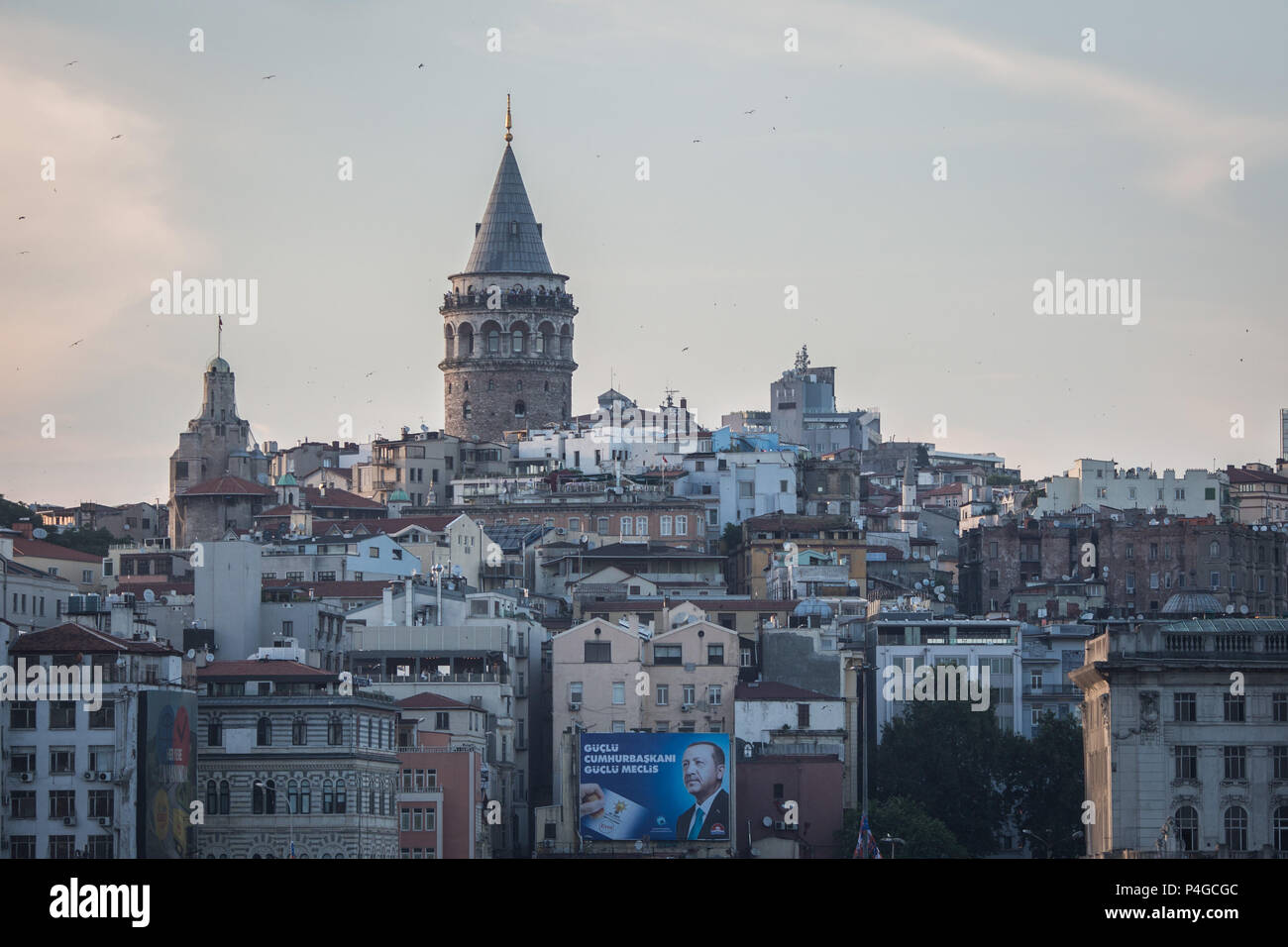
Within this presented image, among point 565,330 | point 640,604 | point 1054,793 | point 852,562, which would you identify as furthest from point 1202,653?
point 565,330

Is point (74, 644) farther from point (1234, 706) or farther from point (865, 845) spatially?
point (1234, 706)

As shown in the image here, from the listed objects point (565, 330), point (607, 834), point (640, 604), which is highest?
point (565, 330)

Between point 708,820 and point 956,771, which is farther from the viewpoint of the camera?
point 956,771

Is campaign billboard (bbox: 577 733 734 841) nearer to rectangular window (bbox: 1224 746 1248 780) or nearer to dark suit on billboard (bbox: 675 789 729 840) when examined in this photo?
dark suit on billboard (bbox: 675 789 729 840)

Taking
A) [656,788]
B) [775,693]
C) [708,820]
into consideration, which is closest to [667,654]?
[775,693]

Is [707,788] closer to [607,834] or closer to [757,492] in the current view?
[607,834]
